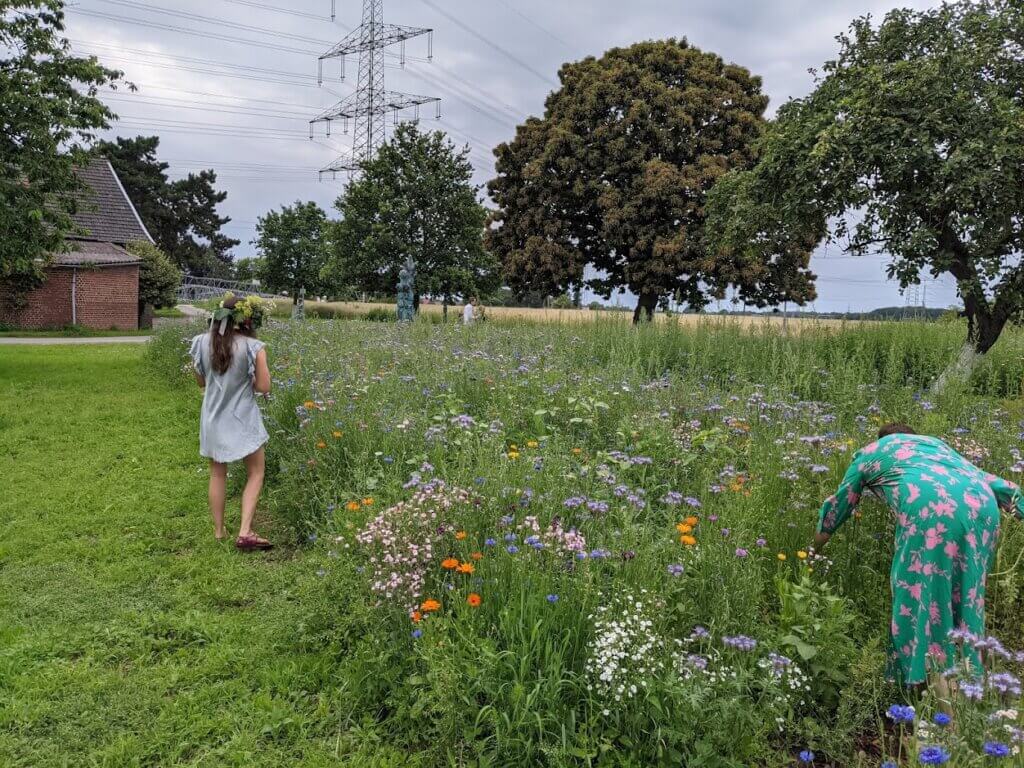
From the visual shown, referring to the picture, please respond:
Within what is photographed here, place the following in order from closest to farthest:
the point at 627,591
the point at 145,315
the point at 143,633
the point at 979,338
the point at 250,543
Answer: the point at 627,591 < the point at 143,633 < the point at 250,543 < the point at 979,338 < the point at 145,315

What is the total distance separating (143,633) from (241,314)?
7.22 ft

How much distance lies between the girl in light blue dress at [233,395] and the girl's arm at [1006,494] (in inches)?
170

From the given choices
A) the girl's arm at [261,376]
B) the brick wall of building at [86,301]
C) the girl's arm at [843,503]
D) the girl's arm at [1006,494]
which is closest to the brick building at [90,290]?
the brick wall of building at [86,301]

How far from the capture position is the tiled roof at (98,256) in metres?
26.8

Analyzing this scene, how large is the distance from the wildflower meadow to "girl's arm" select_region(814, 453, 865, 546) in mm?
166

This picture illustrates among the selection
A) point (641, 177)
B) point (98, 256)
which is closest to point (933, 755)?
point (641, 177)

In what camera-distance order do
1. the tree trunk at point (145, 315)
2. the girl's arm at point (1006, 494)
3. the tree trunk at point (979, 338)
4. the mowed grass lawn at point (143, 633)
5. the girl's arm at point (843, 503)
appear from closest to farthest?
the mowed grass lawn at point (143, 633) → the girl's arm at point (1006, 494) → the girl's arm at point (843, 503) → the tree trunk at point (979, 338) → the tree trunk at point (145, 315)

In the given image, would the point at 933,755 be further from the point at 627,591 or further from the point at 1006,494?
the point at 1006,494

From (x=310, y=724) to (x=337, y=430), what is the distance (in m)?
2.61

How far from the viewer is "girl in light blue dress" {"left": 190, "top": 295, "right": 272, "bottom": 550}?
184 inches

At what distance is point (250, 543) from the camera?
4617mm

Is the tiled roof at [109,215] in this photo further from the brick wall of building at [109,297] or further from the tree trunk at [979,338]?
the tree trunk at [979,338]

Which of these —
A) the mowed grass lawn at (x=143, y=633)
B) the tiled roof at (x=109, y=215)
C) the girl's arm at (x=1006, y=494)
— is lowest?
the mowed grass lawn at (x=143, y=633)

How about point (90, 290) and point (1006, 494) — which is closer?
point (1006, 494)
